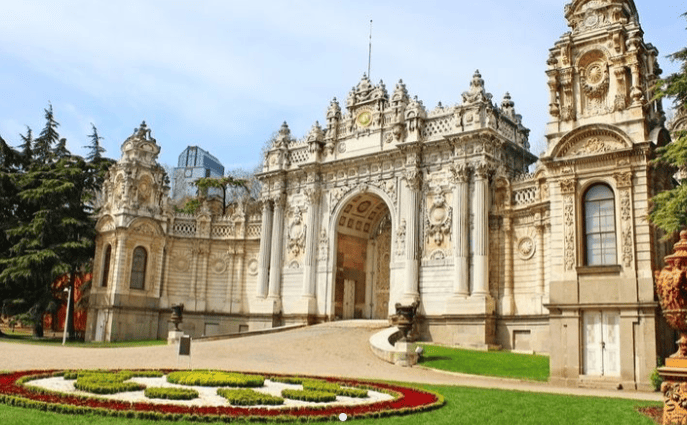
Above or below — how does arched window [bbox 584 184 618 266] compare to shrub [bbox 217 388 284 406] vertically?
above

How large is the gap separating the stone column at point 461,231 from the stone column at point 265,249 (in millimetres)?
12714

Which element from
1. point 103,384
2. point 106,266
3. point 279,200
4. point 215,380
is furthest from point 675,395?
point 106,266

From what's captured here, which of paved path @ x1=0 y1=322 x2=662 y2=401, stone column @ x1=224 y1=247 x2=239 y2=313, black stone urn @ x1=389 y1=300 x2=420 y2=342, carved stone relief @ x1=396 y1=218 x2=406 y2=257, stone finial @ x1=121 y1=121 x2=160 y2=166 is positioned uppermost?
stone finial @ x1=121 y1=121 x2=160 y2=166

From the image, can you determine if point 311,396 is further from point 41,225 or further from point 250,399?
point 41,225

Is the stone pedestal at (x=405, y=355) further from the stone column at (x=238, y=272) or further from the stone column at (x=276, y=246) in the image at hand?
the stone column at (x=238, y=272)

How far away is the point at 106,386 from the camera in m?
13.2

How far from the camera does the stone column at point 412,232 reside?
111ft

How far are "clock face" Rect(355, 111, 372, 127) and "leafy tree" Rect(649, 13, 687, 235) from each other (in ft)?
64.4

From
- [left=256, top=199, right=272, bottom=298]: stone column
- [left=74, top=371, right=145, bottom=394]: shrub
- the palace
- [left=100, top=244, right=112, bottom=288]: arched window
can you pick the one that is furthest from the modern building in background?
[left=74, top=371, right=145, bottom=394]: shrub

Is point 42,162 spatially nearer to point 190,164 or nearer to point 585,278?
point 585,278

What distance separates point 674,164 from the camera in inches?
761

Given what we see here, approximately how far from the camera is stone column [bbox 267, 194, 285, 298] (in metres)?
39.8

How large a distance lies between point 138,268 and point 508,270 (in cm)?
2181

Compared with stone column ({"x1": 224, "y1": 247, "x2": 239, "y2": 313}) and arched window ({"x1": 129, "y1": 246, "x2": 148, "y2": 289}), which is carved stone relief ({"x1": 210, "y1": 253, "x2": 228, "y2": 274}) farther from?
arched window ({"x1": 129, "y1": 246, "x2": 148, "y2": 289})
